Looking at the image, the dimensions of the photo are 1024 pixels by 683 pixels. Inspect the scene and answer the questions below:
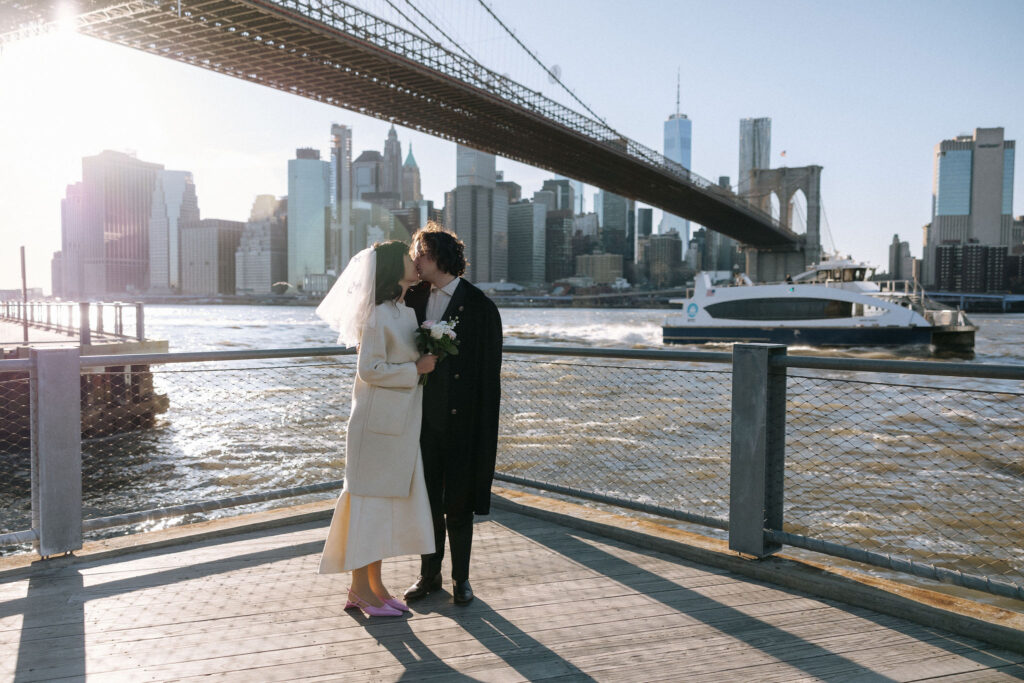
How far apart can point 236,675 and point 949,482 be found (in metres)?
8.54

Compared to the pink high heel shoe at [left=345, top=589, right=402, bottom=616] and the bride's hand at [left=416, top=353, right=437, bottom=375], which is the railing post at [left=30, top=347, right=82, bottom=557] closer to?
the pink high heel shoe at [left=345, top=589, right=402, bottom=616]

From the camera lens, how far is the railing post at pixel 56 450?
3031mm

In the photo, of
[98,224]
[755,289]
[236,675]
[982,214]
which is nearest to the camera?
[236,675]

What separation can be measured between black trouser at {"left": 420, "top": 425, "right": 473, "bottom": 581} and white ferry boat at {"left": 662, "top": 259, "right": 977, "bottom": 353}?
905 inches

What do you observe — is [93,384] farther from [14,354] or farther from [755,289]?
[755,289]

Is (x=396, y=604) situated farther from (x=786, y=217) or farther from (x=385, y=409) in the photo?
(x=786, y=217)

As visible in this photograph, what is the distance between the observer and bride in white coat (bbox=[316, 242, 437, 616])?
8.29 feet

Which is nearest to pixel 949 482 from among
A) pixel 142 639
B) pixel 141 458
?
pixel 142 639

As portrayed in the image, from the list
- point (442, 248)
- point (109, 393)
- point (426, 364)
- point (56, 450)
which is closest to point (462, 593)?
point (426, 364)

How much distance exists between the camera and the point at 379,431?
2.56 meters

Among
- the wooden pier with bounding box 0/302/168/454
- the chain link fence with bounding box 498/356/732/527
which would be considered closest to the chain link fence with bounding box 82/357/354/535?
the wooden pier with bounding box 0/302/168/454

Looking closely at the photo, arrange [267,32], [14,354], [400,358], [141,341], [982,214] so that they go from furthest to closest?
[982,214] → [267,32] → [141,341] → [14,354] → [400,358]

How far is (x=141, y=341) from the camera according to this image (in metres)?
13.0

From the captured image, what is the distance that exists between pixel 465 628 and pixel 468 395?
0.81 meters
